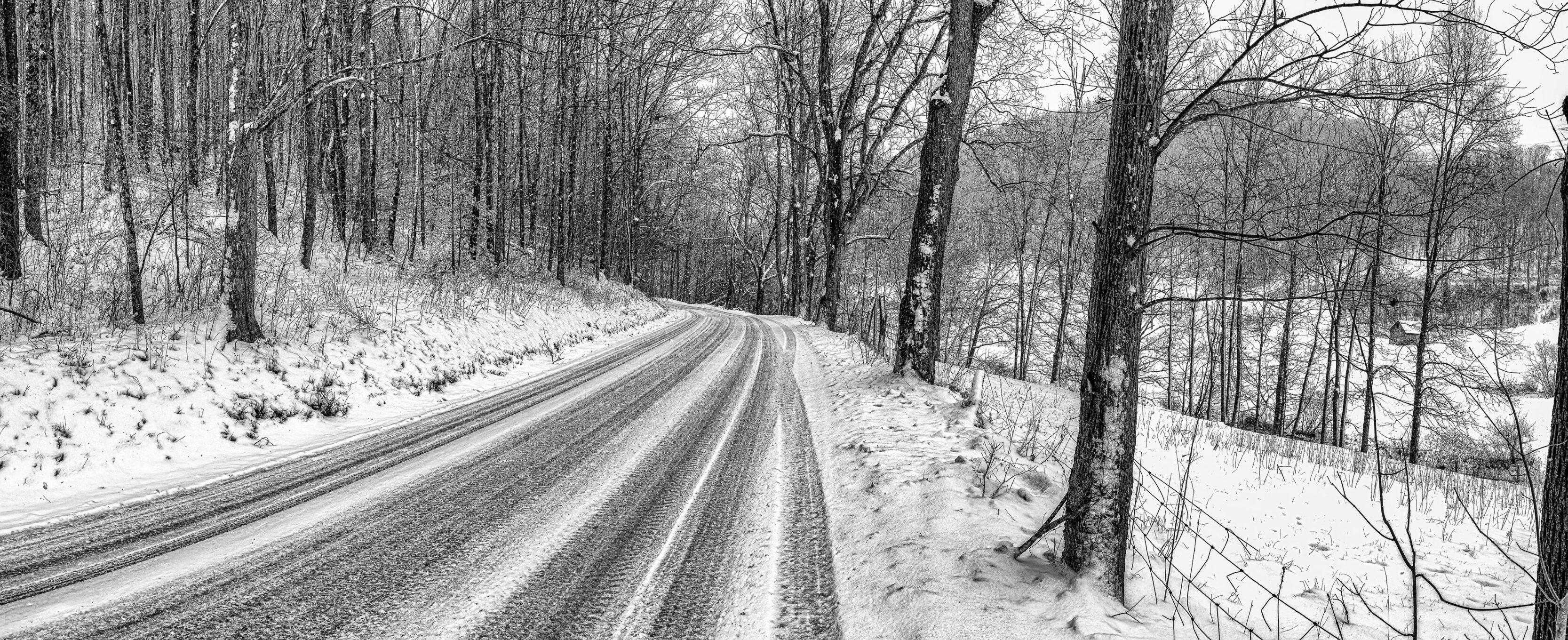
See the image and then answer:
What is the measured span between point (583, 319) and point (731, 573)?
44.2 feet

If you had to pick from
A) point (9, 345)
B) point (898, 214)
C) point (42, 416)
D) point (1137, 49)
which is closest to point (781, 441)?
point (1137, 49)

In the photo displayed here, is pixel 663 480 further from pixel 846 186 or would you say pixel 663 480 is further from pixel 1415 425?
pixel 846 186

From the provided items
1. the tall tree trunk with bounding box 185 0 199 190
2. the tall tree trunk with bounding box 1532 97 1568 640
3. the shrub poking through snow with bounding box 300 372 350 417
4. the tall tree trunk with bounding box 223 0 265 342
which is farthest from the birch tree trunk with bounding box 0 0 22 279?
the tall tree trunk with bounding box 1532 97 1568 640

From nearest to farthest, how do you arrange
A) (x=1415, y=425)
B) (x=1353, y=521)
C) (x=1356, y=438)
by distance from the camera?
(x=1353, y=521), (x=1415, y=425), (x=1356, y=438)

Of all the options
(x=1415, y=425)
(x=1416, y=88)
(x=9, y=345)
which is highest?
(x=1416, y=88)

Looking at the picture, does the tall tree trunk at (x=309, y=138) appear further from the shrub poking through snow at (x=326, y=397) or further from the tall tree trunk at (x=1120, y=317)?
the tall tree trunk at (x=1120, y=317)

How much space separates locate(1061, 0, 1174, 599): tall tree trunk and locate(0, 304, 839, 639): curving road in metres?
1.43

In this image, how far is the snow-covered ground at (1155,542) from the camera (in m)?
3.10

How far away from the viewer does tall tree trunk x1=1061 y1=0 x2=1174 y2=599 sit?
10.7 ft

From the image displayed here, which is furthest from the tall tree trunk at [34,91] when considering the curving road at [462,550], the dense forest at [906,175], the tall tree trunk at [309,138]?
the curving road at [462,550]

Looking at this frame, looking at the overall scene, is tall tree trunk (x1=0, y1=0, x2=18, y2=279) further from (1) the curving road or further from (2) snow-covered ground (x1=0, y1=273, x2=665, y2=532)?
(1) the curving road

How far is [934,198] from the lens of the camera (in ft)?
30.9

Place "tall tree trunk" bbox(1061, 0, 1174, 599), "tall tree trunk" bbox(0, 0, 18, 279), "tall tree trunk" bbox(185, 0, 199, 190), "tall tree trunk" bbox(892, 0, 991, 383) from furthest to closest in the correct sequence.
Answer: "tall tree trunk" bbox(185, 0, 199, 190)
"tall tree trunk" bbox(892, 0, 991, 383)
"tall tree trunk" bbox(0, 0, 18, 279)
"tall tree trunk" bbox(1061, 0, 1174, 599)

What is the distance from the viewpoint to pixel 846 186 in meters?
25.9
